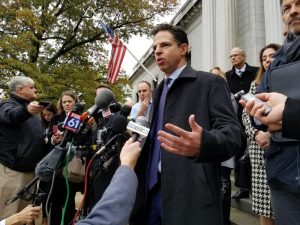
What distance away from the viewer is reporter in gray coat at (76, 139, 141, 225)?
46.9 inches

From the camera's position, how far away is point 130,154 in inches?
59.4

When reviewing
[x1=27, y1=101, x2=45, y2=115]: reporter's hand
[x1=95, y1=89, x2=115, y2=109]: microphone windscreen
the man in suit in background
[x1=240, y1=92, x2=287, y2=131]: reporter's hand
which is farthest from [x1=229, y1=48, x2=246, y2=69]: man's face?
[x1=240, y1=92, x2=287, y2=131]: reporter's hand

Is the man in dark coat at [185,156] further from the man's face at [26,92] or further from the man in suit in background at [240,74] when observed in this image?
the man in suit in background at [240,74]

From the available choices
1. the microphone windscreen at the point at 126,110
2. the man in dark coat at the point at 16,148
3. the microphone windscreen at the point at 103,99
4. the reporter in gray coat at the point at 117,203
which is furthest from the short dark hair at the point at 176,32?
the man in dark coat at the point at 16,148

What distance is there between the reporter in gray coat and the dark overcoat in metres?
0.62

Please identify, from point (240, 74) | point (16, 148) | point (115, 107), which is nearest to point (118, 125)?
point (115, 107)

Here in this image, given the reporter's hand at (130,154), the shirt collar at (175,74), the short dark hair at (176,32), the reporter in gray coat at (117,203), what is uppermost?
the short dark hair at (176,32)

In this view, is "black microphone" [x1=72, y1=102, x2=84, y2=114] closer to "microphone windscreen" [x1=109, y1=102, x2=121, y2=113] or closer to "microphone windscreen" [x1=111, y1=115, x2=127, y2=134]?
"microphone windscreen" [x1=111, y1=115, x2=127, y2=134]

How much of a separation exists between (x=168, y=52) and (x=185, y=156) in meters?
0.91

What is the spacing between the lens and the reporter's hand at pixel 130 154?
1453 mm

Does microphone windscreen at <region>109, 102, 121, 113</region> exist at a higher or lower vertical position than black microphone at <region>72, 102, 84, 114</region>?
higher

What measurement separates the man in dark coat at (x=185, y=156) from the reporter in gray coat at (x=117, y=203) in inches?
18.0

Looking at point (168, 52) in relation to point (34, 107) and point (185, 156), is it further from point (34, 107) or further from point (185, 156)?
point (34, 107)

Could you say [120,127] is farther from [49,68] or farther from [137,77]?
[137,77]
